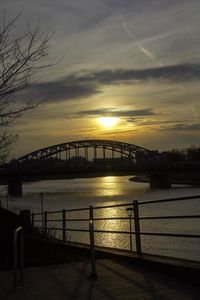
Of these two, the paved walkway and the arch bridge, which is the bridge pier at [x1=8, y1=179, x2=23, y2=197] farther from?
the paved walkway

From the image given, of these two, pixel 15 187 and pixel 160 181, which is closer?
pixel 15 187

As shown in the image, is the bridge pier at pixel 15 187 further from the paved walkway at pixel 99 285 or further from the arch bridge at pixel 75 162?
the paved walkway at pixel 99 285

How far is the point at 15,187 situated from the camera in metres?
97.0

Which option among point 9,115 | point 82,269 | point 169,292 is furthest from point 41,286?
point 9,115

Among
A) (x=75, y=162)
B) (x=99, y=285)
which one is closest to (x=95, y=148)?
(x=75, y=162)

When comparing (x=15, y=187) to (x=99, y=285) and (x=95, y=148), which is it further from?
(x=99, y=285)

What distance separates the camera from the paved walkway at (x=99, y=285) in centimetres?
551

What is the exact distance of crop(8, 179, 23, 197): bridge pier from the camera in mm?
95088

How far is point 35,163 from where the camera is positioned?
391 ft

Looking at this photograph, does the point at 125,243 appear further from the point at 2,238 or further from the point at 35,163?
the point at 35,163

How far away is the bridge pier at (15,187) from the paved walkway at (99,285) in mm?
88918

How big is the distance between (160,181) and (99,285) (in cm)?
9596

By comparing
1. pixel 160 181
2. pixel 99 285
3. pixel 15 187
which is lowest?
pixel 99 285

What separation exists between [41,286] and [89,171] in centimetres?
9060
